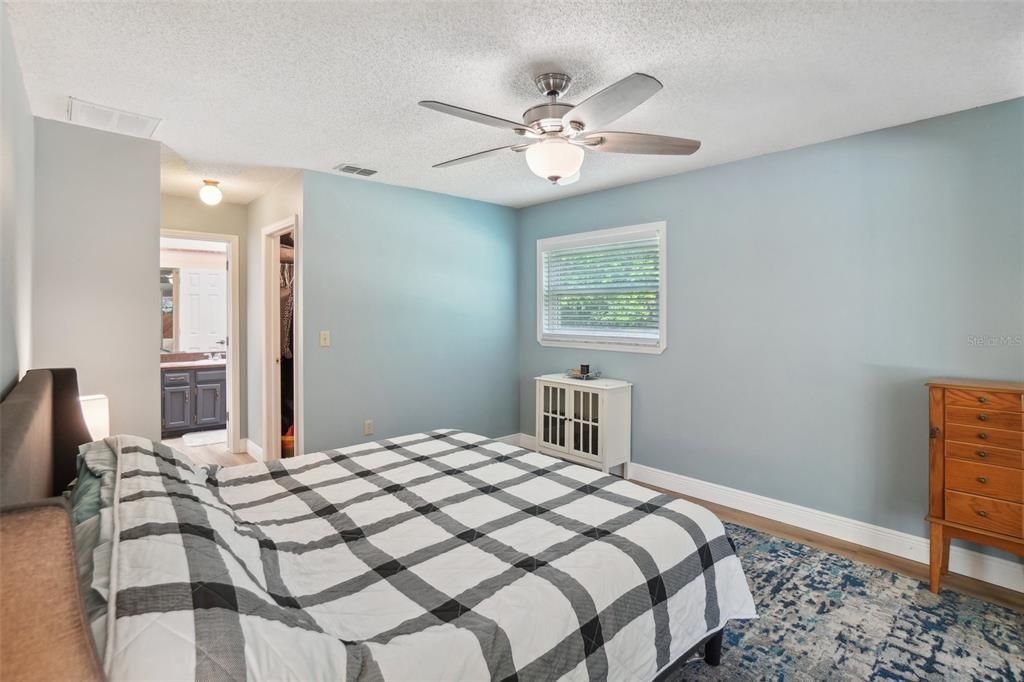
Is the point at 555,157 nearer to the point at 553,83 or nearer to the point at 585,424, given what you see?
the point at 553,83

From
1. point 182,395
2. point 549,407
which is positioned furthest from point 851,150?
point 182,395

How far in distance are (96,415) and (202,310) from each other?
14.0ft

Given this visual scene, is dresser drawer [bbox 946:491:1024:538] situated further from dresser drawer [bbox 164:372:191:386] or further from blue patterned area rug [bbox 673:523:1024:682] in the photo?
dresser drawer [bbox 164:372:191:386]

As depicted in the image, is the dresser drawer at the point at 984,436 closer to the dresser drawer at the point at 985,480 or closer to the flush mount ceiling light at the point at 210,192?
the dresser drawer at the point at 985,480

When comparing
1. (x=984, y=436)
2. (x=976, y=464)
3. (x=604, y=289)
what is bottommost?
(x=976, y=464)

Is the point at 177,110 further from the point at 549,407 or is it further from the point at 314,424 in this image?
the point at 549,407

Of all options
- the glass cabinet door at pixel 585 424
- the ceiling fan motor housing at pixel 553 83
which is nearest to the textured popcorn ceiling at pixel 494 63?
the ceiling fan motor housing at pixel 553 83

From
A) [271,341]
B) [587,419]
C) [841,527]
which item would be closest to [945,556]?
[841,527]

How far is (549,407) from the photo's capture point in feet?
13.9

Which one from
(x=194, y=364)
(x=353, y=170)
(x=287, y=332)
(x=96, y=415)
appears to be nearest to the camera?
(x=96, y=415)

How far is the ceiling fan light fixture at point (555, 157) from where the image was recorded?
2039 millimetres

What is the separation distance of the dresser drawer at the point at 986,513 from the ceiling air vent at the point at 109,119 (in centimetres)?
433

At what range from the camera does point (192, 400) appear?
5582mm

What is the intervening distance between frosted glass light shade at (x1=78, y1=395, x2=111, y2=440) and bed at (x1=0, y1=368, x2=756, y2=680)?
858mm
